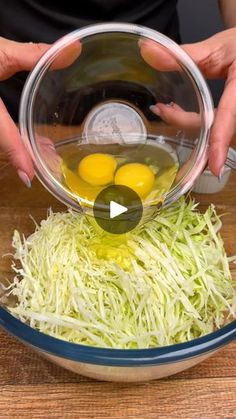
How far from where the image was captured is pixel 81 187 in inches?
51.3

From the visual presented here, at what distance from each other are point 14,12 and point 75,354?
127 cm

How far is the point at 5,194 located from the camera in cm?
144

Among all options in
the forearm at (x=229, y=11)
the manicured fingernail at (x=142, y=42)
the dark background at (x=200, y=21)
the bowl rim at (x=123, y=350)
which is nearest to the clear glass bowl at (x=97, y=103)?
the manicured fingernail at (x=142, y=42)

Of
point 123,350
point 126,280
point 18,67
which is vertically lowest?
point 126,280

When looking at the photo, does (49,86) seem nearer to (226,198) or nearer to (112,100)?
(112,100)

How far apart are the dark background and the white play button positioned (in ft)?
5.71

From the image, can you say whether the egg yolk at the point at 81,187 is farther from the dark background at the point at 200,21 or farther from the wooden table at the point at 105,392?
the dark background at the point at 200,21

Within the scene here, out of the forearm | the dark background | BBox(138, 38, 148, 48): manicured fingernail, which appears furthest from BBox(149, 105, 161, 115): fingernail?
the dark background

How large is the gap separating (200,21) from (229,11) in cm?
101

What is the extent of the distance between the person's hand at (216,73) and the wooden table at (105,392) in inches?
17.4

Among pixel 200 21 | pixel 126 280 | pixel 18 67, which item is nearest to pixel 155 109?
pixel 18 67

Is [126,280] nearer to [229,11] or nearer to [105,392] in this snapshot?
[105,392]

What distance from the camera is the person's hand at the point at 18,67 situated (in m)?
1.16

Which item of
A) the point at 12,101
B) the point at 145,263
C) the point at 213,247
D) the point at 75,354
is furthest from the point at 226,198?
the point at 12,101
